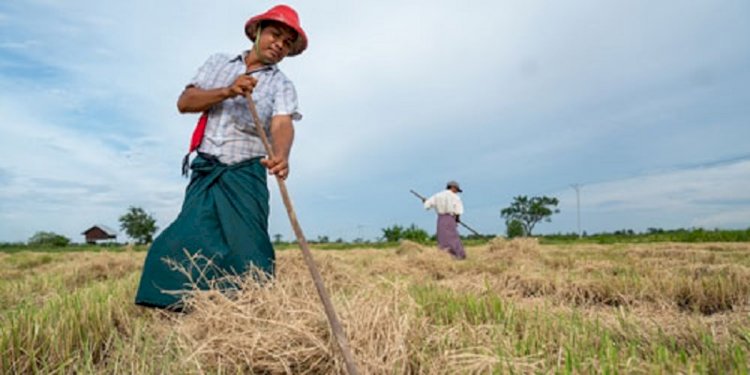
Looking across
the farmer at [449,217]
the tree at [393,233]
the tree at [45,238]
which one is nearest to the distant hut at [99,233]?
the tree at [45,238]

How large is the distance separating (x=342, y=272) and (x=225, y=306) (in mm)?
2626

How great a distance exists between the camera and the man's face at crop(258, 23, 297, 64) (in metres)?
2.54

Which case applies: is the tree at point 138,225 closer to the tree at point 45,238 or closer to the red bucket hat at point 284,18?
the tree at point 45,238

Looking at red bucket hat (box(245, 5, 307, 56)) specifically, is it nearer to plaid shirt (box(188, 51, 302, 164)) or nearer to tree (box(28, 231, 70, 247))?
plaid shirt (box(188, 51, 302, 164))

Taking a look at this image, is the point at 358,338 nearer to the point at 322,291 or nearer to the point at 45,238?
the point at 322,291

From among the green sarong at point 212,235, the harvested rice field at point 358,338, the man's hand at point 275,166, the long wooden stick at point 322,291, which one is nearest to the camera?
the long wooden stick at point 322,291

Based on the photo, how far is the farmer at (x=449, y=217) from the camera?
9.08m

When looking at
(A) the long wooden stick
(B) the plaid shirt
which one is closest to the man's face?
(B) the plaid shirt

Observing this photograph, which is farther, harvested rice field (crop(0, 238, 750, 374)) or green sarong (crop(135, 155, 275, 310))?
green sarong (crop(135, 155, 275, 310))

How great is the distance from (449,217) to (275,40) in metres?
7.07

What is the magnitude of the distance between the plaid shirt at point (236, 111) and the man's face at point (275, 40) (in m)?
0.11

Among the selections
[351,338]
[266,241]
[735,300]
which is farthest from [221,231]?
[735,300]

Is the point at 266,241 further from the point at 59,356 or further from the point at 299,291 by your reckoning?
the point at 59,356

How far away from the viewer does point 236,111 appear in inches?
102
